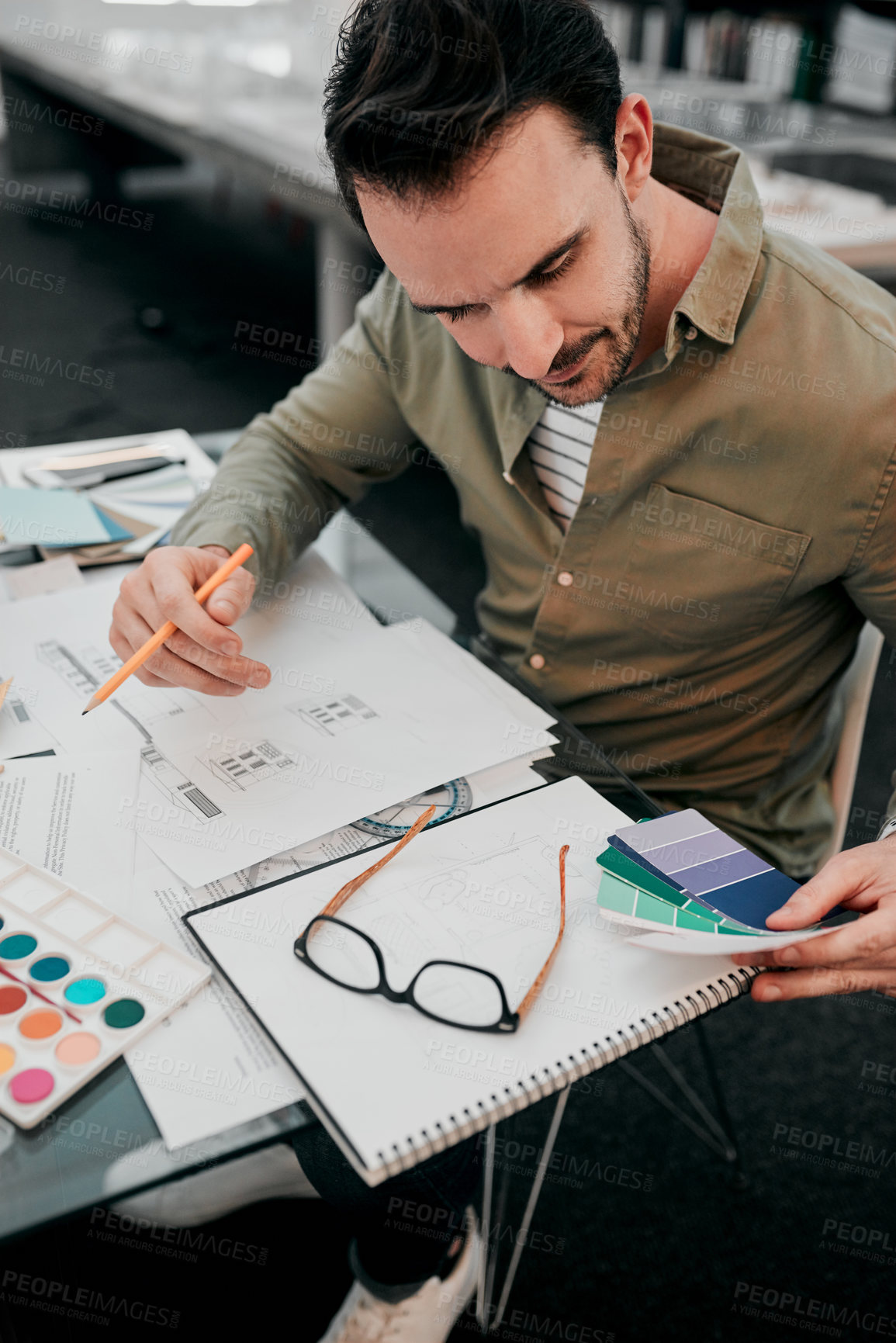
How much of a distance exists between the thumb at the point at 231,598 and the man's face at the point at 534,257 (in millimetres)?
291


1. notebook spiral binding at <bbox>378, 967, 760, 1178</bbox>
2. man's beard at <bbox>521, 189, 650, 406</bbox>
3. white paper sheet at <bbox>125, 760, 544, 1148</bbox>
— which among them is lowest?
white paper sheet at <bbox>125, 760, 544, 1148</bbox>

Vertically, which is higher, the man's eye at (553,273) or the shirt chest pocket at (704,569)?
the man's eye at (553,273)

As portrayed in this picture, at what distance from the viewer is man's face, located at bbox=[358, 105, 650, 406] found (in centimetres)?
76

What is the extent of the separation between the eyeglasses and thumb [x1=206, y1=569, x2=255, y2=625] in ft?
1.03

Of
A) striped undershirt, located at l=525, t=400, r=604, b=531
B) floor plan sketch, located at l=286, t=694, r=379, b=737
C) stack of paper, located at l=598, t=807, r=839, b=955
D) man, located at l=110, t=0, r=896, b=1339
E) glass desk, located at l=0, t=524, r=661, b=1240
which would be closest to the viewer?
glass desk, located at l=0, t=524, r=661, b=1240

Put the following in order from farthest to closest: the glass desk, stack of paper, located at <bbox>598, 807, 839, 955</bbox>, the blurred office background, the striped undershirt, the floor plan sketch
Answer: the blurred office background < the striped undershirt < the floor plan sketch < stack of paper, located at <bbox>598, 807, 839, 955</bbox> < the glass desk

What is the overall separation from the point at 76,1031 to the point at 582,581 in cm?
66

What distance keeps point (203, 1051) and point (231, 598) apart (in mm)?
418

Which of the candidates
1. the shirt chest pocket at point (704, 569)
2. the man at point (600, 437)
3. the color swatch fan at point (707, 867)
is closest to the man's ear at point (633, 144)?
the man at point (600, 437)

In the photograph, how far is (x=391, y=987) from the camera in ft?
2.06

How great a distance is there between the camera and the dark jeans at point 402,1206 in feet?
2.60

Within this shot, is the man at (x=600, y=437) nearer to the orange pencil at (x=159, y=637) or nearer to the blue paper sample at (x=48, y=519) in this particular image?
the orange pencil at (x=159, y=637)

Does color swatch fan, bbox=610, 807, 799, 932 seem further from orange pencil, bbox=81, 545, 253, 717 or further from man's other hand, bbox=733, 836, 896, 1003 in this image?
orange pencil, bbox=81, 545, 253, 717

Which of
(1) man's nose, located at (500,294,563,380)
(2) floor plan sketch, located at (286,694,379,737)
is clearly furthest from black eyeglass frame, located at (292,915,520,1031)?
(1) man's nose, located at (500,294,563,380)
